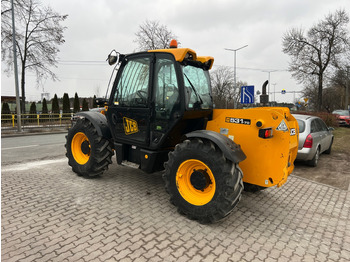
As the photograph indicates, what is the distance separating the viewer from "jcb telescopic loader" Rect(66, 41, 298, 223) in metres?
3.26

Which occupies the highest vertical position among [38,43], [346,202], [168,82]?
[38,43]

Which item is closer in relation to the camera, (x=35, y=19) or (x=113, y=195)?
(x=113, y=195)

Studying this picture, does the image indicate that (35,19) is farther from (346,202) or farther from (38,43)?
(346,202)

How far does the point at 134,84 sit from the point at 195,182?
2.01 meters

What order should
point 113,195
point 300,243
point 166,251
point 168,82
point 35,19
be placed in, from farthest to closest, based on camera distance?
point 35,19, point 113,195, point 168,82, point 300,243, point 166,251

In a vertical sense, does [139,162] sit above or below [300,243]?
above

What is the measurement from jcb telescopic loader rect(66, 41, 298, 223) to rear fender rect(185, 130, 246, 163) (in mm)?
13

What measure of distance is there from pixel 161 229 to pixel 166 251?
465 mm

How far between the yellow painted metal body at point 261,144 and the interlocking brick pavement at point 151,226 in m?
0.66

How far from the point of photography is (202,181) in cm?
339

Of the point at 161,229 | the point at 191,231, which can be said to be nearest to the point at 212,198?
the point at 191,231

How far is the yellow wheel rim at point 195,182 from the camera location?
339cm

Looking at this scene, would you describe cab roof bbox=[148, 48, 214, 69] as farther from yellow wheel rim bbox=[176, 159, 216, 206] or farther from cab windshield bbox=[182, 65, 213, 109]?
yellow wheel rim bbox=[176, 159, 216, 206]

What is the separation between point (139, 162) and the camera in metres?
4.36
